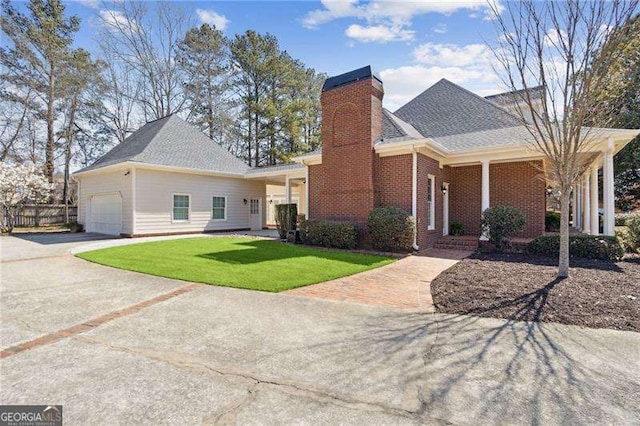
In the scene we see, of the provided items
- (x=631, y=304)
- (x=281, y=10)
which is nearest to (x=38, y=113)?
(x=281, y=10)

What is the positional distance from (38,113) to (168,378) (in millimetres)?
29590

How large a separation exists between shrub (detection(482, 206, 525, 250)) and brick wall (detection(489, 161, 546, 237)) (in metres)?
1.98

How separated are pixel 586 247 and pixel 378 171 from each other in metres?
6.20

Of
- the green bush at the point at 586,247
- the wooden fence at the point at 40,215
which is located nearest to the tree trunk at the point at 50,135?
the wooden fence at the point at 40,215

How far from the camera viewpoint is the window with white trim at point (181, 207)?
51.8 feet

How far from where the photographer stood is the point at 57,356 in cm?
328

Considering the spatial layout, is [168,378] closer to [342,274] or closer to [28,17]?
[342,274]

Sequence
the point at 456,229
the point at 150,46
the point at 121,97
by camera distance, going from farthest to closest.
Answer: the point at 121,97
the point at 150,46
the point at 456,229

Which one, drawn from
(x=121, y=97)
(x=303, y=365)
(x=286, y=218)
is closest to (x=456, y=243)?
(x=286, y=218)

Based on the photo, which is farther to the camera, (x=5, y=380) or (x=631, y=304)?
(x=631, y=304)

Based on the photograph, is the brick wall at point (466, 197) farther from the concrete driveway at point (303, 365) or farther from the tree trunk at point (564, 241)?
the concrete driveway at point (303, 365)

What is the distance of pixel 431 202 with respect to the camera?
1163 centimetres

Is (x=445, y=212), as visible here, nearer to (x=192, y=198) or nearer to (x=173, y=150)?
(x=192, y=198)

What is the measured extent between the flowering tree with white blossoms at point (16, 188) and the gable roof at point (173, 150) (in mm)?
4396
